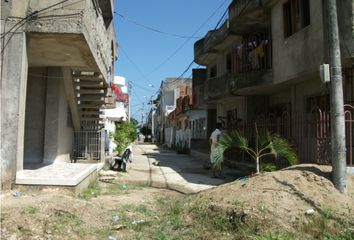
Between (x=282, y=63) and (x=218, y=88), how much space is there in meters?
7.42

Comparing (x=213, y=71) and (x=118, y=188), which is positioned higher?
(x=213, y=71)

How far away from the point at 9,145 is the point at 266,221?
608 cm

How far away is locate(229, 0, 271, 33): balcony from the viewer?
674 inches

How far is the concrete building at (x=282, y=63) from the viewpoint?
12438 mm

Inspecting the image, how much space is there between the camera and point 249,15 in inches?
704

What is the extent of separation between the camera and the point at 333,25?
8.31 metres

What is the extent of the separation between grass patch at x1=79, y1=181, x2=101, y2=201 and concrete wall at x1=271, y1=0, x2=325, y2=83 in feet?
23.8

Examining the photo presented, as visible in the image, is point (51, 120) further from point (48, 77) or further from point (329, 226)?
point (329, 226)

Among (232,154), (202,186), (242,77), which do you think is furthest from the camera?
(232,154)

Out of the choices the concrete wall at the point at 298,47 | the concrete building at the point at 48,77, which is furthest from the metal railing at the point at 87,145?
the concrete wall at the point at 298,47

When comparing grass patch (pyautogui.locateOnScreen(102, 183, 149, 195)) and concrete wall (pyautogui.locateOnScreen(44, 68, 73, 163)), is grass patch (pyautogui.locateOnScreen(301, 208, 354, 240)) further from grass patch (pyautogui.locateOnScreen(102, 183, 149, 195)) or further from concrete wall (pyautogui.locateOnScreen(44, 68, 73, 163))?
concrete wall (pyautogui.locateOnScreen(44, 68, 73, 163))

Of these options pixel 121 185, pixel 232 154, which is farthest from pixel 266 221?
pixel 232 154

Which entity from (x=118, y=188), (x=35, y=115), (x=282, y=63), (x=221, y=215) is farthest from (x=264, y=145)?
(x=35, y=115)

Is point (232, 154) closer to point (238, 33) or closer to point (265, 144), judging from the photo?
point (238, 33)
